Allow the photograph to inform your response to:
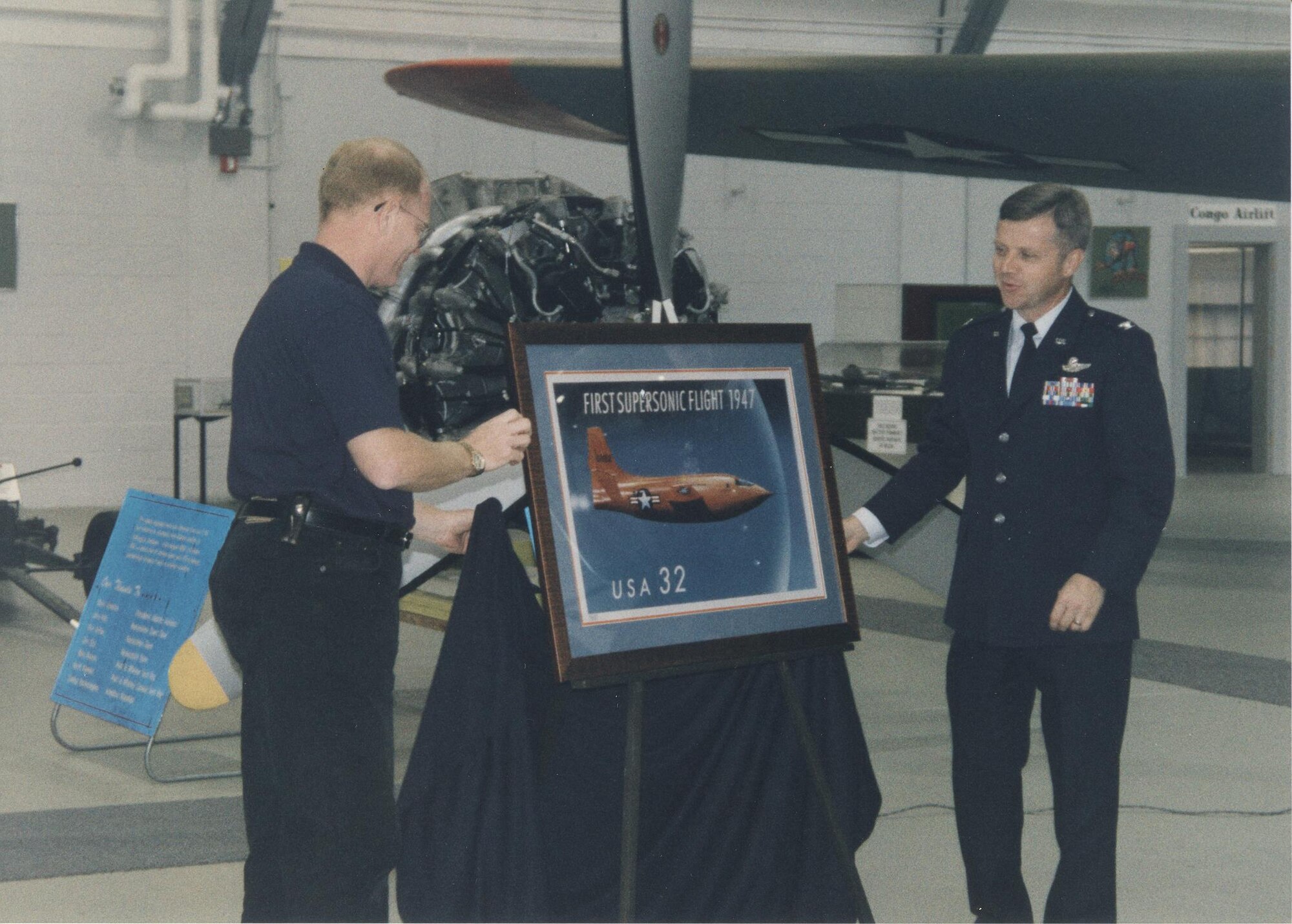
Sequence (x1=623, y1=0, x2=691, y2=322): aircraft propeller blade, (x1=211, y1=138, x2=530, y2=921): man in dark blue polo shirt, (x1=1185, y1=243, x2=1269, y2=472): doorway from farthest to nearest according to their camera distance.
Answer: (x1=1185, y1=243, x2=1269, y2=472): doorway → (x1=623, y1=0, x2=691, y2=322): aircraft propeller blade → (x1=211, y1=138, x2=530, y2=921): man in dark blue polo shirt

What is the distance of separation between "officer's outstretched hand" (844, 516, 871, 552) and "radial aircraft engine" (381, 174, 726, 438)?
3.57 metres

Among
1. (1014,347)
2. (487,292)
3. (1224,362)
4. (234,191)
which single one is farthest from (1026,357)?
(1224,362)

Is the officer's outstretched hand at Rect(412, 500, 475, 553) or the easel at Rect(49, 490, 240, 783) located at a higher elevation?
the officer's outstretched hand at Rect(412, 500, 475, 553)

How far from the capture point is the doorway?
562 inches

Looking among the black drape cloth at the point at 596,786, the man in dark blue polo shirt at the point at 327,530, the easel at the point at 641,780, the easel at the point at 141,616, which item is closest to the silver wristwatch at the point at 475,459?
the man in dark blue polo shirt at the point at 327,530

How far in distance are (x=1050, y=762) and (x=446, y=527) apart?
3.89 ft

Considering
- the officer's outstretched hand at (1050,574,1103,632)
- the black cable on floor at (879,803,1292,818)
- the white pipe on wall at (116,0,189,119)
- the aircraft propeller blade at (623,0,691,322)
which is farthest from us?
the white pipe on wall at (116,0,189,119)

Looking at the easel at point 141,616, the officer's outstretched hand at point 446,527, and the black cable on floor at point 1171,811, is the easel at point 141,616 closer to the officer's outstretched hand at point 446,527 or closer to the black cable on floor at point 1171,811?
the officer's outstretched hand at point 446,527

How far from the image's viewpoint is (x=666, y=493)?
2389mm

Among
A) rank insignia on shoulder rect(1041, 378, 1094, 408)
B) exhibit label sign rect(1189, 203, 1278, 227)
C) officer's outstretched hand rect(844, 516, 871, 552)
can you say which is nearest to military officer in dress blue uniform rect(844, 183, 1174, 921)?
rank insignia on shoulder rect(1041, 378, 1094, 408)

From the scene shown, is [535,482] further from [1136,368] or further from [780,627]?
[1136,368]

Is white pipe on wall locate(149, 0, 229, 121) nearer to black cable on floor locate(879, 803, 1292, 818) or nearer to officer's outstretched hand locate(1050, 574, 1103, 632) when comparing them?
black cable on floor locate(879, 803, 1292, 818)

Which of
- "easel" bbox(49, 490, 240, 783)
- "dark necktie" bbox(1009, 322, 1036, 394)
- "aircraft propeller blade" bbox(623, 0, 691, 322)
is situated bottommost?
"easel" bbox(49, 490, 240, 783)

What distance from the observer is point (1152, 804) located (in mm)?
3785
